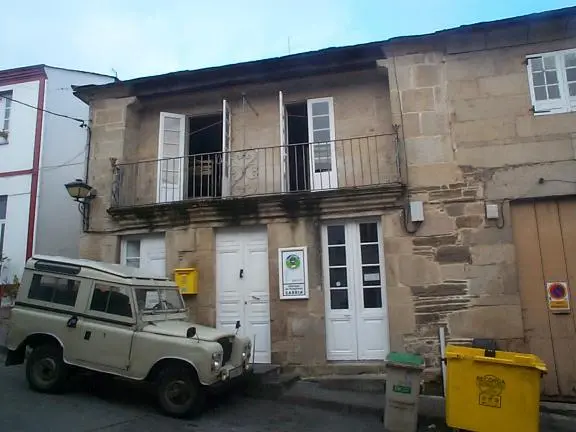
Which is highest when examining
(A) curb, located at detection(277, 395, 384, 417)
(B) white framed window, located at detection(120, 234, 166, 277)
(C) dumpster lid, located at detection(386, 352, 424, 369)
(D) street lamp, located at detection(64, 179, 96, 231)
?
(D) street lamp, located at detection(64, 179, 96, 231)

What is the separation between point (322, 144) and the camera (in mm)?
9117

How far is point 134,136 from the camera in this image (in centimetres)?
1013

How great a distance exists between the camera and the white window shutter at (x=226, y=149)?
9179 millimetres

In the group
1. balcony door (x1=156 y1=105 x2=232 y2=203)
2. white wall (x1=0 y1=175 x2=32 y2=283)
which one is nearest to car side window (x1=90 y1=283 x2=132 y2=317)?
balcony door (x1=156 y1=105 x2=232 y2=203)

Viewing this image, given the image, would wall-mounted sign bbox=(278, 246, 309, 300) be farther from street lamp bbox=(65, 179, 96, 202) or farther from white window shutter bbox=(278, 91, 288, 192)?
street lamp bbox=(65, 179, 96, 202)

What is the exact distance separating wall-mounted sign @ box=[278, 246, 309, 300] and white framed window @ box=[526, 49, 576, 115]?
4.72m

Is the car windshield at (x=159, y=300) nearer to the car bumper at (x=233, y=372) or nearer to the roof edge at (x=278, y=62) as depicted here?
the car bumper at (x=233, y=372)

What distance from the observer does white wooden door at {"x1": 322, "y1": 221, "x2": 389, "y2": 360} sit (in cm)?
807

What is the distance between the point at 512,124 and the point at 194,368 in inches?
252

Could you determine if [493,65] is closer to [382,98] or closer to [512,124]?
[512,124]

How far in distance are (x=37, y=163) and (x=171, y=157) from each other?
4729mm

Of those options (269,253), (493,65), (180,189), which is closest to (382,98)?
(493,65)

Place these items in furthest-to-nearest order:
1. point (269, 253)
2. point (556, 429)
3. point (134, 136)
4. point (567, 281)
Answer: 1. point (134, 136)
2. point (269, 253)
3. point (567, 281)
4. point (556, 429)

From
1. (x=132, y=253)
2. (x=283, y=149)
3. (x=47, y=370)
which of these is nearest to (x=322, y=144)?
(x=283, y=149)
